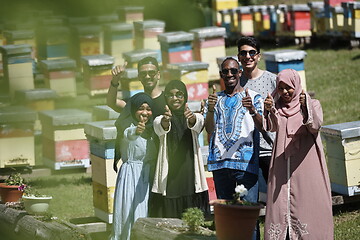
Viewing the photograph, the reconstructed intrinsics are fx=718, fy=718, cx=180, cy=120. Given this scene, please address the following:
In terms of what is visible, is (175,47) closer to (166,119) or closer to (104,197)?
(104,197)

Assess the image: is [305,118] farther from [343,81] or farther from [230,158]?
[343,81]

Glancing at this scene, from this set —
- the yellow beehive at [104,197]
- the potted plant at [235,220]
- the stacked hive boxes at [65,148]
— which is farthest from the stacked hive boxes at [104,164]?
the potted plant at [235,220]

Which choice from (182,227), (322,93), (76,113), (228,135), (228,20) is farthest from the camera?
(228,20)

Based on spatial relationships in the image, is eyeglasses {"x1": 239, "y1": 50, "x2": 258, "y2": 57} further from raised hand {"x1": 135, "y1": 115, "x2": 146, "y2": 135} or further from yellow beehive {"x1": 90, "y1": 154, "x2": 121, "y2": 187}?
yellow beehive {"x1": 90, "y1": 154, "x2": 121, "y2": 187}

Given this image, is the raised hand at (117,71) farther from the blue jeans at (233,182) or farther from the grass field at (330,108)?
the blue jeans at (233,182)

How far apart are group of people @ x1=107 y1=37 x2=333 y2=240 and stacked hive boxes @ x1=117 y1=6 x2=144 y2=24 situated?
3.03 metres

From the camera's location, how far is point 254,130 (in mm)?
4793

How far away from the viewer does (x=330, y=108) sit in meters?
10.8

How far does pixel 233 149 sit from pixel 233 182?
236 mm

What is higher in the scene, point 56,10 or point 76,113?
point 56,10

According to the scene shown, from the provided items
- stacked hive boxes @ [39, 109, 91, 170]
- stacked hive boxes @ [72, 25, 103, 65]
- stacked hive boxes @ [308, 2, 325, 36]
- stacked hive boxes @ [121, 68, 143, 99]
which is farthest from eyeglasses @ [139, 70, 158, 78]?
stacked hive boxes @ [308, 2, 325, 36]

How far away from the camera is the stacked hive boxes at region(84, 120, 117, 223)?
6.50 metres

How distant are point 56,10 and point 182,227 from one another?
317cm

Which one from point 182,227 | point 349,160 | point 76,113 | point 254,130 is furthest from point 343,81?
point 76,113
